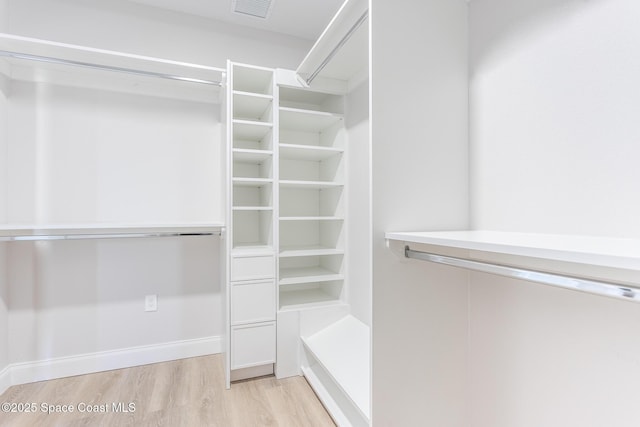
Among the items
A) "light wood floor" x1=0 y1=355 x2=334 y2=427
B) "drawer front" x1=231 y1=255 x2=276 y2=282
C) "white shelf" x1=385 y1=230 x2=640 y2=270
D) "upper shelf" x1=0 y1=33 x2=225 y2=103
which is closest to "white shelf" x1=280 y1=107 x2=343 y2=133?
"upper shelf" x1=0 y1=33 x2=225 y2=103

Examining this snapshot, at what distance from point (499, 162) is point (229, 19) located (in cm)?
221

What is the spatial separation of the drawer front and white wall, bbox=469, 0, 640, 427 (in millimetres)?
1219

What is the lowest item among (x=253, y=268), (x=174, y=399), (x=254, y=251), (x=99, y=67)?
(x=174, y=399)

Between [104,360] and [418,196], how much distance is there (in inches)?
91.8

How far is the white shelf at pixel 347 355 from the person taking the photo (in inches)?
58.9

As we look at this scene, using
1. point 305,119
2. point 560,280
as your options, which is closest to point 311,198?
point 305,119

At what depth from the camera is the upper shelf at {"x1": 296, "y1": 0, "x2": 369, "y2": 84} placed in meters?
1.51

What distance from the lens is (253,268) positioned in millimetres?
2006

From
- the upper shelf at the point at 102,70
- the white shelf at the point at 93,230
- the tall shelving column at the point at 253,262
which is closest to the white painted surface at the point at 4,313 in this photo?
the white shelf at the point at 93,230

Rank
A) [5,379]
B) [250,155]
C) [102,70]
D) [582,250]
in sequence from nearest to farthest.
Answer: [582,250], [5,379], [102,70], [250,155]

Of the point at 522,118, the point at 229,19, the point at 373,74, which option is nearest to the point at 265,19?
the point at 229,19

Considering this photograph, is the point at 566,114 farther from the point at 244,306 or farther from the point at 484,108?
the point at 244,306

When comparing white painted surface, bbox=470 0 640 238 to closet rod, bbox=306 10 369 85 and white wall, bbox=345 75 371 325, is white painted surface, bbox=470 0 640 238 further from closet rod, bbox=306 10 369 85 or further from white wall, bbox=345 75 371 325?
white wall, bbox=345 75 371 325

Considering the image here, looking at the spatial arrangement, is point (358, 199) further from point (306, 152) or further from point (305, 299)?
point (305, 299)
